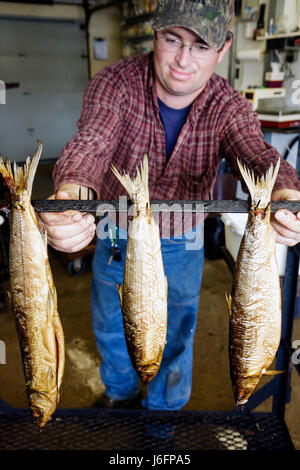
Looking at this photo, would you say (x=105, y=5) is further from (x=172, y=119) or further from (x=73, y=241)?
(x=73, y=241)

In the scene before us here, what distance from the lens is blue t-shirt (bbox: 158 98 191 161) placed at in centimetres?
185

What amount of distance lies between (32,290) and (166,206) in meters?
0.49

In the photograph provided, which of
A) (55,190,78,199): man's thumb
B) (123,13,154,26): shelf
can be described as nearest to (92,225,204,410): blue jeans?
(55,190,78,199): man's thumb

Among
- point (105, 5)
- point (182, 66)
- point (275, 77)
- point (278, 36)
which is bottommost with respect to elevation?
point (182, 66)

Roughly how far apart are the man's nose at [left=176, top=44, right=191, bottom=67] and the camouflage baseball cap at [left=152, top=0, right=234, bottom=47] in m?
0.09

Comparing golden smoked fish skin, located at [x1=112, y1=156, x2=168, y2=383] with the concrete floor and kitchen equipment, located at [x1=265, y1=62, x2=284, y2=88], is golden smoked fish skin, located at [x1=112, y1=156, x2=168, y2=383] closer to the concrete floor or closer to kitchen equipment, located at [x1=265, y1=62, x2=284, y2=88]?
the concrete floor

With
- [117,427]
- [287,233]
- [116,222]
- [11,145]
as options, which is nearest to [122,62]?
[116,222]

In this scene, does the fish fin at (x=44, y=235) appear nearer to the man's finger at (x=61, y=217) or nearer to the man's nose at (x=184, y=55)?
the man's finger at (x=61, y=217)

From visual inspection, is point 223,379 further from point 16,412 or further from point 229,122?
point 229,122

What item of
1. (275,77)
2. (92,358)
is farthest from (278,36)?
(92,358)

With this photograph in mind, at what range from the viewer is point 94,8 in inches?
280

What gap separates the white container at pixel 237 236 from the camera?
2.40 metres

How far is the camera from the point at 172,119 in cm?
185

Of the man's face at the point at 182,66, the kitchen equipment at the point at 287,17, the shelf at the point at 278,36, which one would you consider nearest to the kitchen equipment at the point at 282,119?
the shelf at the point at 278,36
